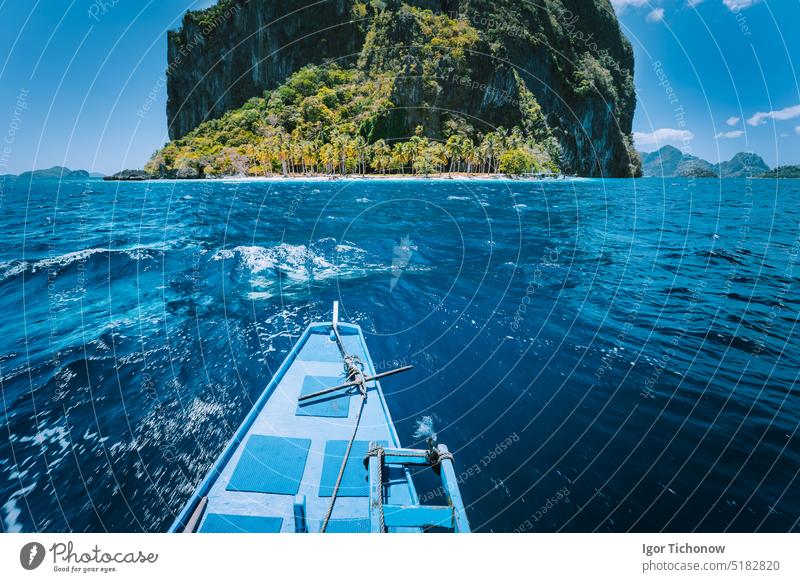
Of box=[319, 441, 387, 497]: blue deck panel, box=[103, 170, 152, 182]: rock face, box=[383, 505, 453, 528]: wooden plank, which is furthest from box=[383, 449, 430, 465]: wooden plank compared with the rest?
box=[103, 170, 152, 182]: rock face

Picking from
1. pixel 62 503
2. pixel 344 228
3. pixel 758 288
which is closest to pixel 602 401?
pixel 62 503

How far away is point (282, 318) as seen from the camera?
529 inches

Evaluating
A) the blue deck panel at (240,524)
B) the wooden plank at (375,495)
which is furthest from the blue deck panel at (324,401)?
the wooden plank at (375,495)

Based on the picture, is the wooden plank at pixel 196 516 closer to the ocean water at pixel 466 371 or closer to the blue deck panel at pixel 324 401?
the ocean water at pixel 466 371

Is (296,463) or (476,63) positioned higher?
(476,63)

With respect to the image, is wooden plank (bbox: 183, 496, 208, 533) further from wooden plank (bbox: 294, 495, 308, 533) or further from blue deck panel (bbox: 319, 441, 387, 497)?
blue deck panel (bbox: 319, 441, 387, 497)

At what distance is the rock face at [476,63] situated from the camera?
106 m

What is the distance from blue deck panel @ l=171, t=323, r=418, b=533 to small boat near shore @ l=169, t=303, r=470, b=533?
0.7 inches

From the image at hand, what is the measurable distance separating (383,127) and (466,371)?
4510 inches

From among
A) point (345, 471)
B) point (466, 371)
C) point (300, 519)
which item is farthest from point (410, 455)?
point (466, 371)

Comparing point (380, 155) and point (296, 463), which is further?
point (380, 155)

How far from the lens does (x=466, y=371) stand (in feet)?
31.8

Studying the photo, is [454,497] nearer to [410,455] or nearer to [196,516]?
[410,455]

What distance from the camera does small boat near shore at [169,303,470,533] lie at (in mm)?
4219
